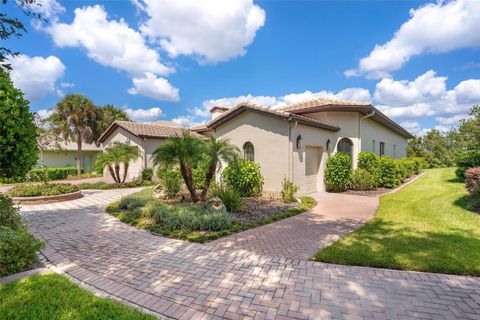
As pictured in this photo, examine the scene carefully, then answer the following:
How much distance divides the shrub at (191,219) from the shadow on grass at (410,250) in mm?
3133

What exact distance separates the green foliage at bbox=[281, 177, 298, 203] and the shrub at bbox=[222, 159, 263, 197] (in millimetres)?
1424

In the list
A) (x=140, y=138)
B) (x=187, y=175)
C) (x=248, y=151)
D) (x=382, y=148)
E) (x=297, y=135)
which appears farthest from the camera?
(x=382, y=148)

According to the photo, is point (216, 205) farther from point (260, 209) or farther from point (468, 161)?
point (468, 161)

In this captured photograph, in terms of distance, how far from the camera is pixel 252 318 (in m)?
3.24

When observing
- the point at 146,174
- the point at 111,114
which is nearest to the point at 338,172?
the point at 146,174

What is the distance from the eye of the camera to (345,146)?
1548 cm

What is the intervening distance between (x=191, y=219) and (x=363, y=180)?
10.7m

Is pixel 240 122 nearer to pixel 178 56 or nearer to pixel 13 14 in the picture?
pixel 178 56

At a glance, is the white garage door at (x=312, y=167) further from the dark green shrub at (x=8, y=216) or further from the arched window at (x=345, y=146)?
the dark green shrub at (x=8, y=216)

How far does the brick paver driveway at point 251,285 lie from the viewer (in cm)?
338

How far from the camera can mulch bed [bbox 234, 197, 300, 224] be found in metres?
8.67

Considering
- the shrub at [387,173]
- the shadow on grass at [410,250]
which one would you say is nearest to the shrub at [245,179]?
the shadow on grass at [410,250]

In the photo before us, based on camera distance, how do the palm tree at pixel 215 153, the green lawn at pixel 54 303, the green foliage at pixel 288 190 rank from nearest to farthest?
the green lawn at pixel 54 303 < the palm tree at pixel 215 153 < the green foliage at pixel 288 190

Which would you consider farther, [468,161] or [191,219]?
[468,161]
